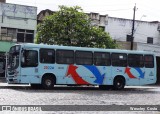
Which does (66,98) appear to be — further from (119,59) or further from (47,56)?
(119,59)

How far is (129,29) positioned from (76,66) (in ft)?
95.8

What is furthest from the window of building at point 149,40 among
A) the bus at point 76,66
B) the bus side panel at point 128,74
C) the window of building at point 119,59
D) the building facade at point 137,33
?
the window of building at point 119,59

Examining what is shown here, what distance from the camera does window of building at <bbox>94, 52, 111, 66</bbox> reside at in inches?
1067

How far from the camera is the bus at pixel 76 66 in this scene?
2458cm

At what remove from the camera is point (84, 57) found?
87.7ft

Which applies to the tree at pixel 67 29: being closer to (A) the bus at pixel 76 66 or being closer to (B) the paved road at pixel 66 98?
(A) the bus at pixel 76 66

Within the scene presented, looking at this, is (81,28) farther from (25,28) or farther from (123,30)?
(123,30)

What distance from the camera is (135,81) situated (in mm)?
28734

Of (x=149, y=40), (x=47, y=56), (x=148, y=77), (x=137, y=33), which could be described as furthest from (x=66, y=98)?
(x=149, y=40)

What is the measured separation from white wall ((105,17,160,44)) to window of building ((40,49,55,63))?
2723 cm

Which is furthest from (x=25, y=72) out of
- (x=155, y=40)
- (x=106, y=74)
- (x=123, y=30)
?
(x=155, y=40)

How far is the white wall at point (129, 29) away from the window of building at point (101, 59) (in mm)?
24732

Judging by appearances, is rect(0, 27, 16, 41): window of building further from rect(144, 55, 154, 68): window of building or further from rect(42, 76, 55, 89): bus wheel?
rect(42, 76, 55, 89): bus wheel

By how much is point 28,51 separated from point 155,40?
3469 cm
